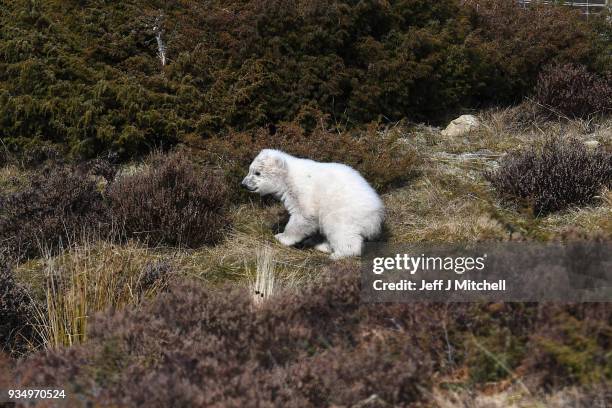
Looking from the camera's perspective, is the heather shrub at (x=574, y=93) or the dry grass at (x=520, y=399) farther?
the heather shrub at (x=574, y=93)

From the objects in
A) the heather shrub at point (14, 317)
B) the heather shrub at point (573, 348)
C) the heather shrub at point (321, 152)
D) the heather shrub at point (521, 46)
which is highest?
the heather shrub at point (521, 46)

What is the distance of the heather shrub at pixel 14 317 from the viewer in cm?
504

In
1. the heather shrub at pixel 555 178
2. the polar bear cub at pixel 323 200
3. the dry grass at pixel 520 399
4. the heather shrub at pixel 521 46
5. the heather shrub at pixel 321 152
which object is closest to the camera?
the dry grass at pixel 520 399

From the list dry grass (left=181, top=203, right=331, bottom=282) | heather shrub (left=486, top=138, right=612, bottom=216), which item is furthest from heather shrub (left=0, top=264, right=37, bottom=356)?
heather shrub (left=486, top=138, right=612, bottom=216)

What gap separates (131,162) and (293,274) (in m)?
3.27

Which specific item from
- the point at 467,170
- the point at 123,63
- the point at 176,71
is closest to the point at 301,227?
the point at 467,170

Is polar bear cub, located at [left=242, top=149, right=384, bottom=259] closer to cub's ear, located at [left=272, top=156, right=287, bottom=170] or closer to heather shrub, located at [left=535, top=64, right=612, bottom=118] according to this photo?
cub's ear, located at [left=272, top=156, right=287, bottom=170]

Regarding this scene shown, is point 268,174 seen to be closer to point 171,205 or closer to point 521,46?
point 171,205

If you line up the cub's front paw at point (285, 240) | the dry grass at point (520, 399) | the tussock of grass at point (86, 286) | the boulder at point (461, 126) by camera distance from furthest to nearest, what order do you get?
the boulder at point (461, 126), the cub's front paw at point (285, 240), the tussock of grass at point (86, 286), the dry grass at point (520, 399)

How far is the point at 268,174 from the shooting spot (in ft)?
19.4

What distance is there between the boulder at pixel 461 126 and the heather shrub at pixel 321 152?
1.43 metres

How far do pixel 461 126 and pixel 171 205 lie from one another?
4281 mm

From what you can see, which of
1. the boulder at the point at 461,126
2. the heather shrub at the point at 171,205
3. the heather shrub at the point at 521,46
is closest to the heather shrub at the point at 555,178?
the boulder at the point at 461,126

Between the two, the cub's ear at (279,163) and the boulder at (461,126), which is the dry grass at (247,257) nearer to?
the cub's ear at (279,163)
